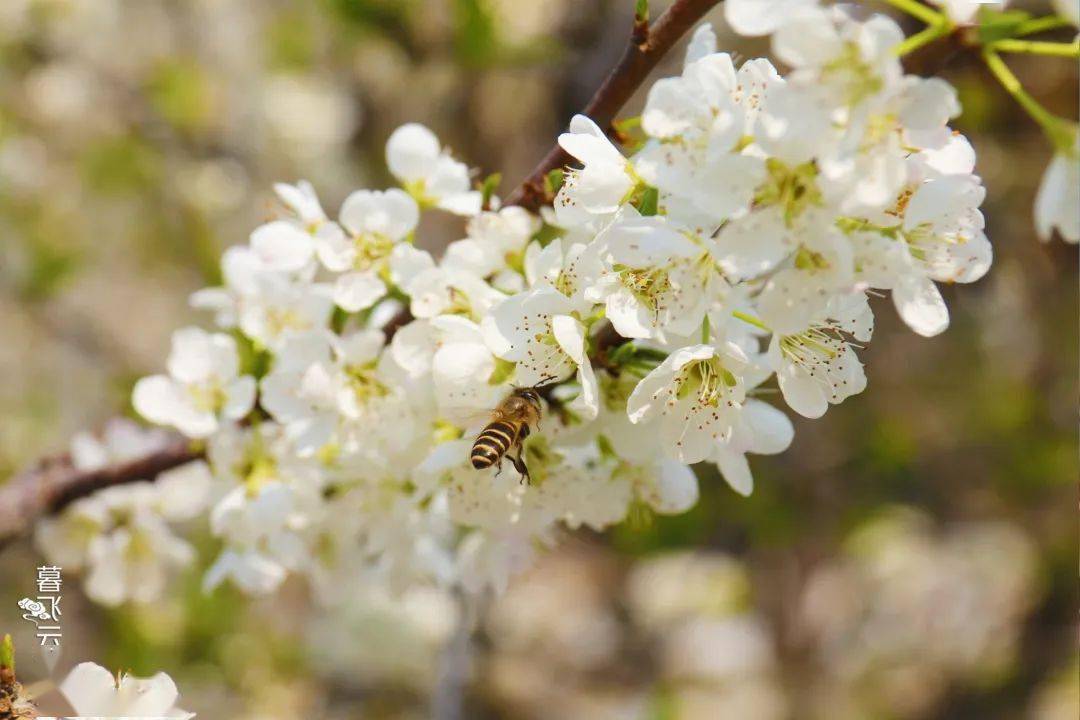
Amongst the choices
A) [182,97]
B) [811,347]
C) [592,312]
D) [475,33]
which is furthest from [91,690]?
[182,97]

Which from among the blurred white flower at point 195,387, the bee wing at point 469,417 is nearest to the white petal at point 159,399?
the blurred white flower at point 195,387

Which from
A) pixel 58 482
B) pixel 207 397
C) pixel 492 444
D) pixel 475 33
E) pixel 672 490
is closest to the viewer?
pixel 492 444

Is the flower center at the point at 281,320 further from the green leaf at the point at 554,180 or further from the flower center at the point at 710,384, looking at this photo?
the flower center at the point at 710,384

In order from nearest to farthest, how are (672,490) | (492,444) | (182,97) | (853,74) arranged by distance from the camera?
1. (853,74)
2. (492,444)
3. (672,490)
4. (182,97)

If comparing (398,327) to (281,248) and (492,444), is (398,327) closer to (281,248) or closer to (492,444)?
(281,248)

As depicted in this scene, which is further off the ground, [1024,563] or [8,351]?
[8,351]

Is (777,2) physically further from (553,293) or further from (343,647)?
(343,647)

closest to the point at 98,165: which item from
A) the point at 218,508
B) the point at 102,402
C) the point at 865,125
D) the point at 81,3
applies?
the point at 81,3
